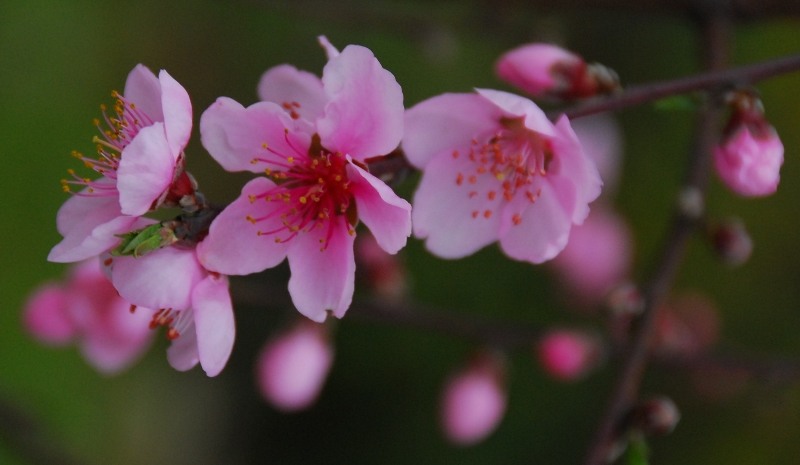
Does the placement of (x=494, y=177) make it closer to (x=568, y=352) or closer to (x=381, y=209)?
(x=381, y=209)

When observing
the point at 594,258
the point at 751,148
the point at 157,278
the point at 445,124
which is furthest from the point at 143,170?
the point at 594,258

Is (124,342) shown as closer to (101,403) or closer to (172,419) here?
(101,403)

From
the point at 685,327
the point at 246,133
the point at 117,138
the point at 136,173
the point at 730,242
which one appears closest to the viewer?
the point at 136,173

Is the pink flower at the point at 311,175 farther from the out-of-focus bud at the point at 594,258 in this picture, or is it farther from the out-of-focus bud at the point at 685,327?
the out-of-focus bud at the point at 594,258

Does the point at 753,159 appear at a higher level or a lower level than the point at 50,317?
higher

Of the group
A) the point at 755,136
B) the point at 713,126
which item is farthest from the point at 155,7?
the point at 755,136
